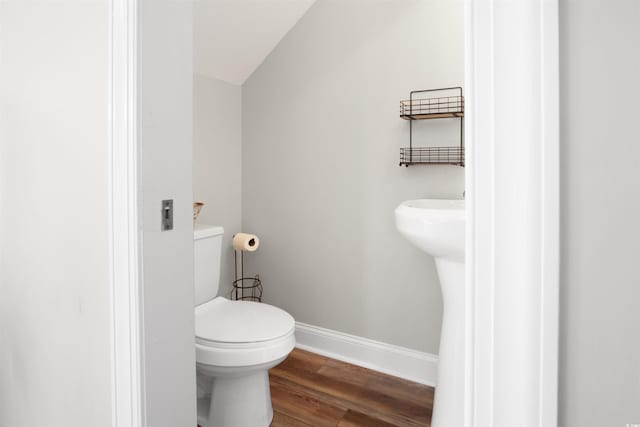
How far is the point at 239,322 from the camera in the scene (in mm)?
1694

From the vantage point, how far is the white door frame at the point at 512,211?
46 cm

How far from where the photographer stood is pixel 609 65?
43 cm

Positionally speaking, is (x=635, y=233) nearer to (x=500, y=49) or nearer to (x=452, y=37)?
(x=500, y=49)

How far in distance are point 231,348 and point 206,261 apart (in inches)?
21.3

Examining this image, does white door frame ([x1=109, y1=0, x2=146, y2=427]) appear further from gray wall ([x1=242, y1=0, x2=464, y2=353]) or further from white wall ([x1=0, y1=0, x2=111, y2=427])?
gray wall ([x1=242, y1=0, x2=464, y2=353])

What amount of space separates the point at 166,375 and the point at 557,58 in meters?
1.01

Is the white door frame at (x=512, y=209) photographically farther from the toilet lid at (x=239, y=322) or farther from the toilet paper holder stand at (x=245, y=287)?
the toilet paper holder stand at (x=245, y=287)

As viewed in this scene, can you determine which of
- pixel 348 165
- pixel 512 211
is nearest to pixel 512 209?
pixel 512 211

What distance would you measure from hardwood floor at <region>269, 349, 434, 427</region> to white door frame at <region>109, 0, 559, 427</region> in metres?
1.43

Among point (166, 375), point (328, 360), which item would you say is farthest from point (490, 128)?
point (328, 360)

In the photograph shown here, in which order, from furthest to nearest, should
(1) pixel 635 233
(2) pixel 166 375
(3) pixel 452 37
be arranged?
1. (3) pixel 452 37
2. (2) pixel 166 375
3. (1) pixel 635 233

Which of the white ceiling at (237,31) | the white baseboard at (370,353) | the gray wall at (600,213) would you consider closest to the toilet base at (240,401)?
the white baseboard at (370,353)

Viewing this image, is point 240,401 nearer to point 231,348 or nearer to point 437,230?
point 231,348

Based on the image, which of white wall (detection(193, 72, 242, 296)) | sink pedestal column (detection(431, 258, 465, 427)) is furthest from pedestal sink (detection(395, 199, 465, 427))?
white wall (detection(193, 72, 242, 296))
